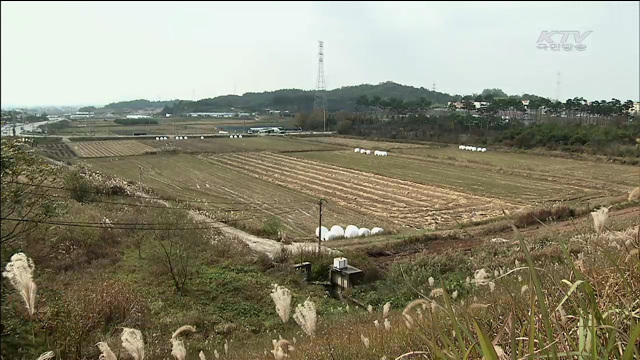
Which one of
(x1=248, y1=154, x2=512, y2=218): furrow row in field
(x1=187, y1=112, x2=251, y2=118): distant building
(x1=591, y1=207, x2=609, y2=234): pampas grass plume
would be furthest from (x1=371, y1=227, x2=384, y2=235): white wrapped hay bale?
(x1=187, y1=112, x2=251, y2=118): distant building

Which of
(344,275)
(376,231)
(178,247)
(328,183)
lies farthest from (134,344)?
(328,183)

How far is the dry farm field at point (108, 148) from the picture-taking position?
6475 centimetres

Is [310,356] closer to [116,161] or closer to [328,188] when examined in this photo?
[328,188]

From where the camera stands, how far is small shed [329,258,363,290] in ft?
49.7

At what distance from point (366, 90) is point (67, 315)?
193 meters

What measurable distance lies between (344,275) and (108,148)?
6657cm

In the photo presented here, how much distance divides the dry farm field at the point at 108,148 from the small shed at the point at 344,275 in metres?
55.1

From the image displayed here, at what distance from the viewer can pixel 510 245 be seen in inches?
667

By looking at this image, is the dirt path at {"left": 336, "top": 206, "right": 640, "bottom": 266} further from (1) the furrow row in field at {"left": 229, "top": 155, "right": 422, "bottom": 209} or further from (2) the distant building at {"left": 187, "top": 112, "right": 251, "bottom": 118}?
(2) the distant building at {"left": 187, "top": 112, "right": 251, "bottom": 118}

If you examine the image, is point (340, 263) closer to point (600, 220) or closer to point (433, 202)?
point (600, 220)

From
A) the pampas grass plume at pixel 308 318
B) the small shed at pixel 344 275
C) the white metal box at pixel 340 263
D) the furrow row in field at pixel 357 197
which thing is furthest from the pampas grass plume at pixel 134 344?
the furrow row in field at pixel 357 197

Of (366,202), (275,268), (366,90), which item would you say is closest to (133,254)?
(275,268)

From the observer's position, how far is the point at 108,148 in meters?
72.4

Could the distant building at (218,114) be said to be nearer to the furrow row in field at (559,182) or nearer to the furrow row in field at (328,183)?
the furrow row in field at (328,183)
